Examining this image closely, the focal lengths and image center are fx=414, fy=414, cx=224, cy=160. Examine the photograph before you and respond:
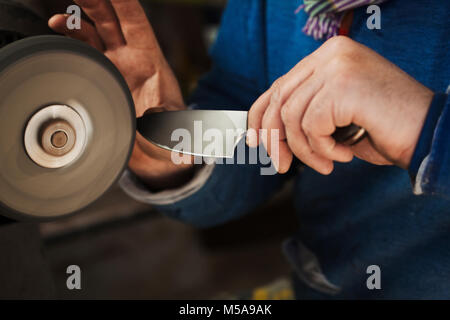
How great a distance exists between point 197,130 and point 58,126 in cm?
9

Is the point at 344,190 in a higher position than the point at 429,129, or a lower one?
lower

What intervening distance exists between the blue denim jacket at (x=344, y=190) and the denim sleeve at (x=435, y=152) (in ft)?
0.32

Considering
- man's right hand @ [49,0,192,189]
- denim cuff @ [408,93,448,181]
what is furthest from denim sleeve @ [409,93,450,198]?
man's right hand @ [49,0,192,189]

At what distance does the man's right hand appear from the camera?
0.31 metres

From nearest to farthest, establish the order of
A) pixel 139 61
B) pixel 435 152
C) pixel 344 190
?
pixel 435 152
pixel 139 61
pixel 344 190

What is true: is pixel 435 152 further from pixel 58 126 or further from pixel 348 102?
pixel 58 126

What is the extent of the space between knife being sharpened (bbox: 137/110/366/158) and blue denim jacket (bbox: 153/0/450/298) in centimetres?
7

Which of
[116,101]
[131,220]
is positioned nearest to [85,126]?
[116,101]

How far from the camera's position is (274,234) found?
1267 millimetres

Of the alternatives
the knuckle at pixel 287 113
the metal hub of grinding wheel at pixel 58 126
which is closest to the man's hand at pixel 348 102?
the knuckle at pixel 287 113

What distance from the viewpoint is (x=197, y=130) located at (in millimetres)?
299

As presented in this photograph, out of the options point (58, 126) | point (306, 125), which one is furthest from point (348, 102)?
point (58, 126)

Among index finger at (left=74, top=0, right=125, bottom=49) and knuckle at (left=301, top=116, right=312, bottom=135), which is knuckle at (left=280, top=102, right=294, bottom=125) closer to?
knuckle at (left=301, top=116, right=312, bottom=135)
